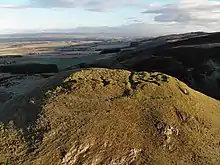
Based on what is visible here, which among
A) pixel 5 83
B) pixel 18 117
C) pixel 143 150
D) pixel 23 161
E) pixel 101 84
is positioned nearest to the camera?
pixel 23 161

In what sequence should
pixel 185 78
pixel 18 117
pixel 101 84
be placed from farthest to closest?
pixel 185 78, pixel 101 84, pixel 18 117

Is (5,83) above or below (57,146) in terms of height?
below

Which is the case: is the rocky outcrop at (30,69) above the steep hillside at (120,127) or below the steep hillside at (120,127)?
below

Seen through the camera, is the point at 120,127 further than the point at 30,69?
No

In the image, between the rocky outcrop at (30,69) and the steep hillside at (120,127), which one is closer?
the steep hillside at (120,127)

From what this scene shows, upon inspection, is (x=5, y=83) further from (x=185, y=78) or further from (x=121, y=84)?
(x=121, y=84)

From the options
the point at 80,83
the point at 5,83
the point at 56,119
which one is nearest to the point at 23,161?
the point at 56,119

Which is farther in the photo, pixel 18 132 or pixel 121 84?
pixel 121 84

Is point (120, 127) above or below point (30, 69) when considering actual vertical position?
above
